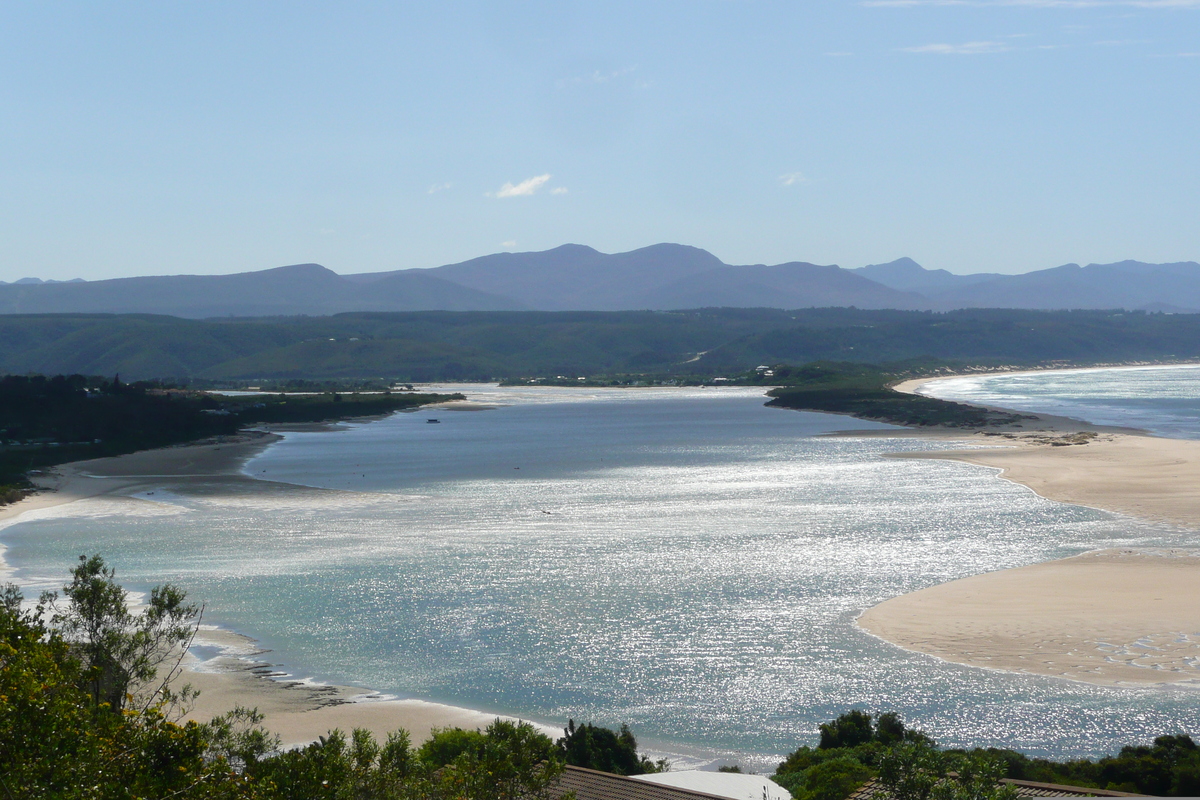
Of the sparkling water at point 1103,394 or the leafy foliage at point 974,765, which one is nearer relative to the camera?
the leafy foliage at point 974,765

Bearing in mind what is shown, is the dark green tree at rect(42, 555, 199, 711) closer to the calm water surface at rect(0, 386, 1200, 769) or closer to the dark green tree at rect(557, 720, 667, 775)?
the dark green tree at rect(557, 720, 667, 775)

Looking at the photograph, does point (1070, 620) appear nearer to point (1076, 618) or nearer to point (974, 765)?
point (1076, 618)

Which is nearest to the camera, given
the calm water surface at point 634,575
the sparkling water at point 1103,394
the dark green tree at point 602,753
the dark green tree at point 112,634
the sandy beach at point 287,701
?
the dark green tree at point 112,634

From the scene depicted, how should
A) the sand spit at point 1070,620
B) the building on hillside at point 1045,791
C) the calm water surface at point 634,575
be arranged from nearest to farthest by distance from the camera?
the building on hillside at point 1045,791 < the calm water surface at point 634,575 < the sand spit at point 1070,620

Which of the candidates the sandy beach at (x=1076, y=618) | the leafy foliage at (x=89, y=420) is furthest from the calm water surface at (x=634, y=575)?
the leafy foliage at (x=89, y=420)

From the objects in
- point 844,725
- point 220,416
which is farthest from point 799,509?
point 220,416

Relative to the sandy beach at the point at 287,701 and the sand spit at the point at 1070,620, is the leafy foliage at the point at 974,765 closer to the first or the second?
the sandy beach at the point at 287,701

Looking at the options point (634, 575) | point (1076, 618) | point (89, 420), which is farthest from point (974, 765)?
point (89, 420)

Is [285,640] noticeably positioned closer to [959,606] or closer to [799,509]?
[959,606]
